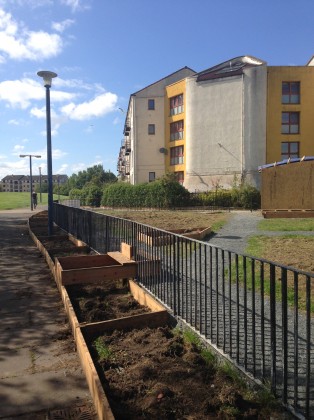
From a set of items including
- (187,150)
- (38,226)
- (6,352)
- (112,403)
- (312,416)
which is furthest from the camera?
(187,150)

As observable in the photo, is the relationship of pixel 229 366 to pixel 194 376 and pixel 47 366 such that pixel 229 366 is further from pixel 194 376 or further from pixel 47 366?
pixel 47 366

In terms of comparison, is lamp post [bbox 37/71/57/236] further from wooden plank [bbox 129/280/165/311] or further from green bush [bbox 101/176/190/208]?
green bush [bbox 101/176/190/208]

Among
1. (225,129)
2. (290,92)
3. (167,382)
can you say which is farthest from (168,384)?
(290,92)

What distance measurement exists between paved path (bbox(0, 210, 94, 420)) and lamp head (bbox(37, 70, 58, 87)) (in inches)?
336

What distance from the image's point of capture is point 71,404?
10.5 ft

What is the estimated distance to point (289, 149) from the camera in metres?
40.1

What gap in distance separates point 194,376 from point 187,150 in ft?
134

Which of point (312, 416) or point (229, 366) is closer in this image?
point (312, 416)

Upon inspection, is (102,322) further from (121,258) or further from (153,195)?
(153,195)

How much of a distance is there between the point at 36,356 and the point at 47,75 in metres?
11.6

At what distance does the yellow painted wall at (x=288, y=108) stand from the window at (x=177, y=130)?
1084 cm

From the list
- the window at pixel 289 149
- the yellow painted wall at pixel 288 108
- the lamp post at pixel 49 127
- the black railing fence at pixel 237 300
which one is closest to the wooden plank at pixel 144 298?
the black railing fence at pixel 237 300

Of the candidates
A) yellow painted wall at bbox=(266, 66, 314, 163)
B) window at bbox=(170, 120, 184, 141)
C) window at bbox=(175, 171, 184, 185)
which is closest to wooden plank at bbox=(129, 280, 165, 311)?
yellow painted wall at bbox=(266, 66, 314, 163)

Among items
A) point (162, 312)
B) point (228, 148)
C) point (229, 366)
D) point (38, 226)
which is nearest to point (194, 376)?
point (229, 366)
